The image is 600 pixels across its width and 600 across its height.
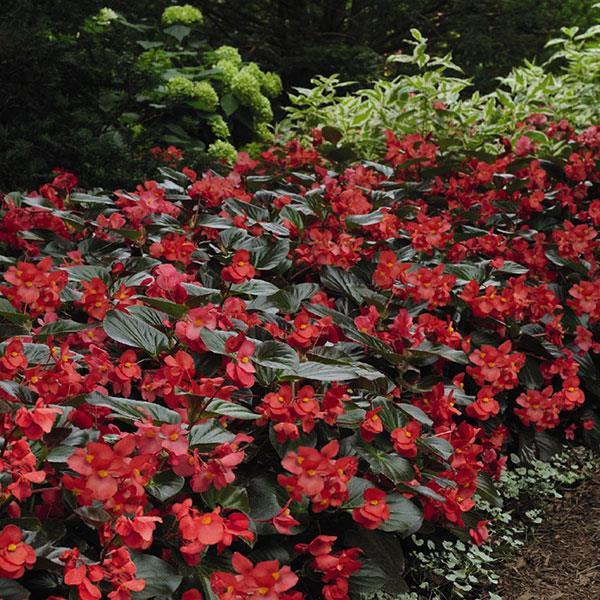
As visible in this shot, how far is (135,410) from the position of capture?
4.74ft

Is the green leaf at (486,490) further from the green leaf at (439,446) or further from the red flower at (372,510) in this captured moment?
the red flower at (372,510)

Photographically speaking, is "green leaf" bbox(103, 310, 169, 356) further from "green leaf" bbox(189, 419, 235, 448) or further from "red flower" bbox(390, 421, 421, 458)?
"red flower" bbox(390, 421, 421, 458)

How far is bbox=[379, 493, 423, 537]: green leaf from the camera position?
1646 mm

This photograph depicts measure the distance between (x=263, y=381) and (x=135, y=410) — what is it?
31cm

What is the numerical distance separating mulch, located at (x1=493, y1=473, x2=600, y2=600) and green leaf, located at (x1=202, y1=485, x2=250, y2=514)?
102 centimetres

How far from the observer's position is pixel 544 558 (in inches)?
91.6

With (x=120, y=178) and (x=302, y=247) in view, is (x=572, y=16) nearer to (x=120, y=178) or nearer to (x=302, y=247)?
(x=120, y=178)

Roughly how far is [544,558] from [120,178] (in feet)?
7.53

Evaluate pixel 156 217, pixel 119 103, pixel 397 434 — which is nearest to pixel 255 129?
pixel 119 103

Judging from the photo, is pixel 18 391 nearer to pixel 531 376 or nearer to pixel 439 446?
pixel 439 446

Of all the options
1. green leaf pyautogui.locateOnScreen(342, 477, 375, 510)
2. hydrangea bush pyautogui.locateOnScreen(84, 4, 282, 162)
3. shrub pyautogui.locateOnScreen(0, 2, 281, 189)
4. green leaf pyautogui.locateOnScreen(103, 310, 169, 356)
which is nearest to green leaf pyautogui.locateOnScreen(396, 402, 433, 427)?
green leaf pyautogui.locateOnScreen(342, 477, 375, 510)

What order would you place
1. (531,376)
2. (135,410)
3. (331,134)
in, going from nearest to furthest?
(135,410)
(531,376)
(331,134)

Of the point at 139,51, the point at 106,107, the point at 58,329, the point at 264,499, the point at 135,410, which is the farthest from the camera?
the point at 139,51

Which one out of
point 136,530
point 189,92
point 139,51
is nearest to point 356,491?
point 136,530
